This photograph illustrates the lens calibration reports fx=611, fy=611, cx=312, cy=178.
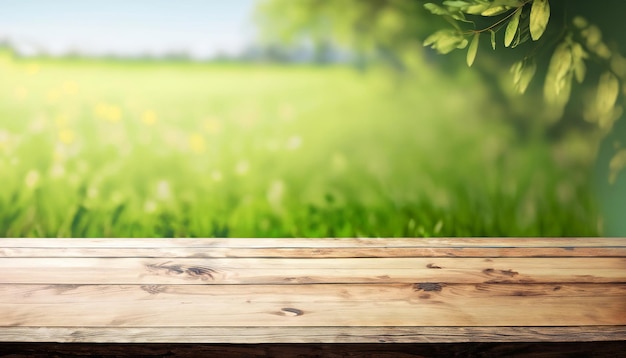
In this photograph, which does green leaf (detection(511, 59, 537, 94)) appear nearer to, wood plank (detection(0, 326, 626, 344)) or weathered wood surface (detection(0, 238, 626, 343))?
weathered wood surface (detection(0, 238, 626, 343))

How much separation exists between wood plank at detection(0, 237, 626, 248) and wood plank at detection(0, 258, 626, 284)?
0.47ft

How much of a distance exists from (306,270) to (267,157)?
1.82 ft

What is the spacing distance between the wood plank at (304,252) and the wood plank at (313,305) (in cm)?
25

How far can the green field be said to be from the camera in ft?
6.61

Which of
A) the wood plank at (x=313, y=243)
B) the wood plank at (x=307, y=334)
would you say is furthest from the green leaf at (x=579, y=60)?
the wood plank at (x=307, y=334)

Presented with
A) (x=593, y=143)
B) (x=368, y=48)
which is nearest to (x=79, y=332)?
(x=368, y=48)

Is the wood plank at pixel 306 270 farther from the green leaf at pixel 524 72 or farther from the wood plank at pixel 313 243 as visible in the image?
the green leaf at pixel 524 72

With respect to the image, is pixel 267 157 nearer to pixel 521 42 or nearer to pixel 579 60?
pixel 521 42

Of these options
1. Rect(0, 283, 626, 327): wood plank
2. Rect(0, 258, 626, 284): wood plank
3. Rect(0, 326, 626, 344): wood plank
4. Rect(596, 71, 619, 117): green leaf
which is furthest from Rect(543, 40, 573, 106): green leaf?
Rect(0, 326, 626, 344): wood plank

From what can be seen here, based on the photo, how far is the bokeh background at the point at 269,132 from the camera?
2016mm

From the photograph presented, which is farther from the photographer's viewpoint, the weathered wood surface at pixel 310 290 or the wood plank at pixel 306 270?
the wood plank at pixel 306 270

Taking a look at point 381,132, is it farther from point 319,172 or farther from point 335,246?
point 335,246

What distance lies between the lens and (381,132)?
2.06 metres

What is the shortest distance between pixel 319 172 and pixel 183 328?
0.90 meters
